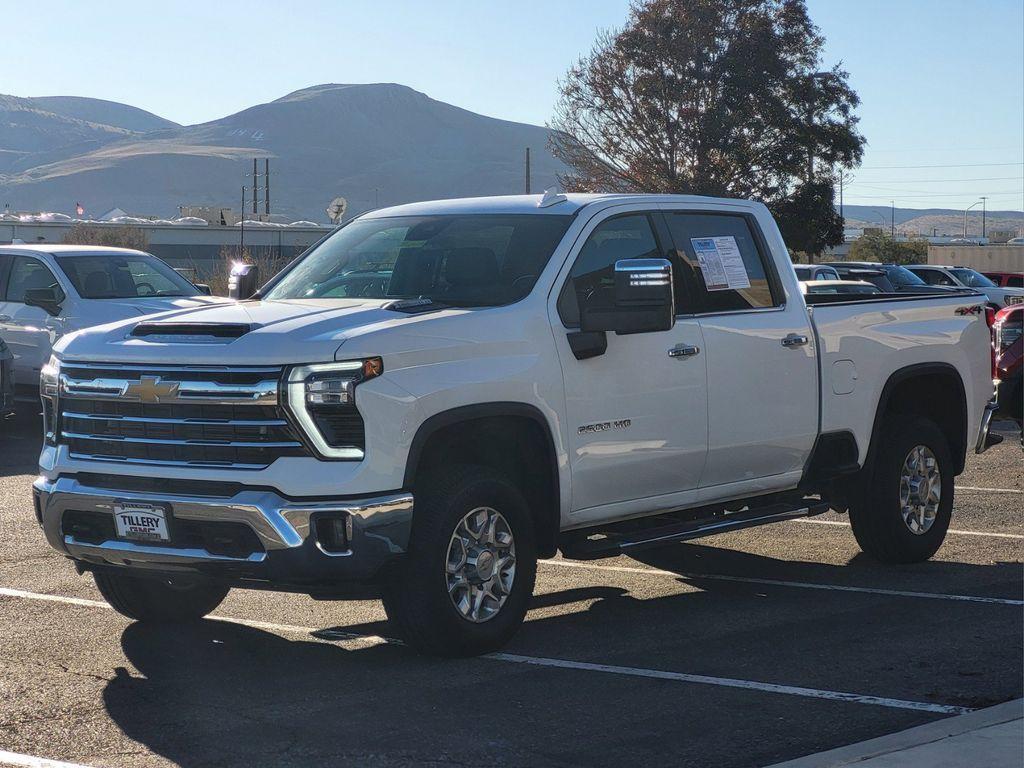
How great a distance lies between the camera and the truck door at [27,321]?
626 inches

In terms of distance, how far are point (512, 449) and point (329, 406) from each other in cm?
119

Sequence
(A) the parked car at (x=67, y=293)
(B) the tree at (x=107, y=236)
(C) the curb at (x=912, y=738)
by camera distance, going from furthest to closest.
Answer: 1. (B) the tree at (x=107, y=236)
2. (A) the parked car at (x=67, y=293)
3. (C) the curb at (x=912, y=738)

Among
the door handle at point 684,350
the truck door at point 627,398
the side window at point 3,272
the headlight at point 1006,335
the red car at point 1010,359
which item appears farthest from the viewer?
the side window at point 3,272

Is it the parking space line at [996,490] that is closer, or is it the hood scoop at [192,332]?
the hood scoop at [192,332]

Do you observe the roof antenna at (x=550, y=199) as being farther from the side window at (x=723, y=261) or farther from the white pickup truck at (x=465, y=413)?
the side window at (x=723, y=261)

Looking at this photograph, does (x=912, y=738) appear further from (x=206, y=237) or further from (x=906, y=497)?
(x=206, y=237)

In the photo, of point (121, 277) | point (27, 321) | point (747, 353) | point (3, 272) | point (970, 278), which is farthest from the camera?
point (970, 278)

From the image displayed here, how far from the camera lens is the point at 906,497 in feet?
30.0

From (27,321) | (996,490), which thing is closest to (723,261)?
(996,490)

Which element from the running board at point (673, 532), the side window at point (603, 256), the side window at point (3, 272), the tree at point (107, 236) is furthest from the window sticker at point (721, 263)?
the tree at point (107, 236)

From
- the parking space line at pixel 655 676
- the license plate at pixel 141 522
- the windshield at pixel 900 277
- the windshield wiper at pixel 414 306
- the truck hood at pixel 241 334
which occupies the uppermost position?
the windshield at pixel 900 277

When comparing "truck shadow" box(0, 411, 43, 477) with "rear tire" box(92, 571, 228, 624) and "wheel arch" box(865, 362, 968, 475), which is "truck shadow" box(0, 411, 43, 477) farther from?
"wheel arch" box(865, 362, 968, 475)

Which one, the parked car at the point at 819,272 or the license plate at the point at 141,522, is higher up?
the parked car at the point at 819,272

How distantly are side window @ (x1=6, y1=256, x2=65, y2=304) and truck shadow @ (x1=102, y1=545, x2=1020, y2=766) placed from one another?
9819 millimetres
